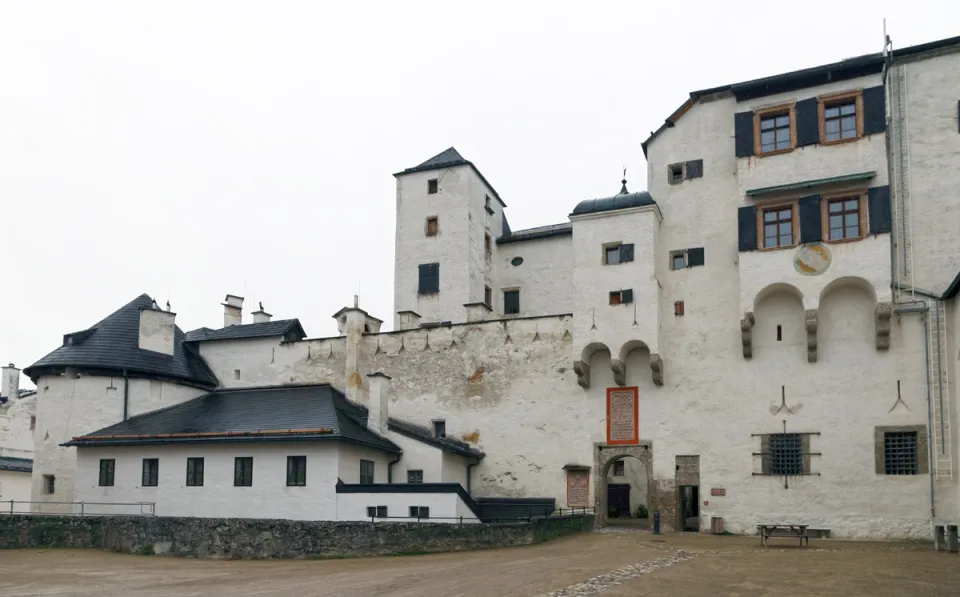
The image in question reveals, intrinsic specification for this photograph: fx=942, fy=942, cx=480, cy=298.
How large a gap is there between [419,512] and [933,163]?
66.8 feet

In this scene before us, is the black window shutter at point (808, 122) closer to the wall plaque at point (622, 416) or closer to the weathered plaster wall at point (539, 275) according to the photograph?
the wall plaque at point (622, 416)

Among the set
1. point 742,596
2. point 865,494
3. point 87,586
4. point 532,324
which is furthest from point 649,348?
point 87,586

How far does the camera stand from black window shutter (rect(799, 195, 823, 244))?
103ft

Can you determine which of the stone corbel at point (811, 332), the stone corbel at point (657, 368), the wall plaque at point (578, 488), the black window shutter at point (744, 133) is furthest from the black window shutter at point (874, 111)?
the wall plaque at point (578, 488)

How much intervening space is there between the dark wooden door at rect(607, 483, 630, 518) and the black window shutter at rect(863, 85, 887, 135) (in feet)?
68.7

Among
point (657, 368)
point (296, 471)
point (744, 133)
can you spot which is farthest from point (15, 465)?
point (744, 133)

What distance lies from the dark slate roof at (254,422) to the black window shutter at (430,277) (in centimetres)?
758

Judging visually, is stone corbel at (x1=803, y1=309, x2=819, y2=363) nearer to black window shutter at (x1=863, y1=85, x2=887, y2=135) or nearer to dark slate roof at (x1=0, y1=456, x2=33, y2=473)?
black window shutter at (x1=863, y1=85, x2=887, y2=135)

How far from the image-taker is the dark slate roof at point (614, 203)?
34.4 metres

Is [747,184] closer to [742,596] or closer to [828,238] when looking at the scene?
[828,238]

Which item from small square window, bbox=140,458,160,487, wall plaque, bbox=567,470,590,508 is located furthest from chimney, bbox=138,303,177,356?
wall plaque, bbox=567,470,590,508

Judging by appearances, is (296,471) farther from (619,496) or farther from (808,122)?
(808,122)

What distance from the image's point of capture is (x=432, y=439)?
1373 inches

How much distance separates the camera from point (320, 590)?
63.8ft
